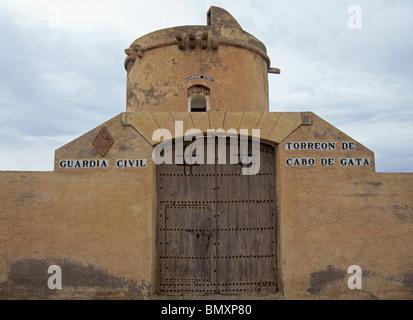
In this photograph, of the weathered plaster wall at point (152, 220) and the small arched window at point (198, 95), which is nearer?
Answer: the weathered plaster wall at point (152, 220)

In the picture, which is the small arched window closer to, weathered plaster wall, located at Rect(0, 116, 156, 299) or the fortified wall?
the fortified wall

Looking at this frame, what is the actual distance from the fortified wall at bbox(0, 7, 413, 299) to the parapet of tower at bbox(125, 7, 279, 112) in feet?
12.3

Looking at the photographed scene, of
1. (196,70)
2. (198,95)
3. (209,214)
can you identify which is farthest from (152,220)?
(196,70)

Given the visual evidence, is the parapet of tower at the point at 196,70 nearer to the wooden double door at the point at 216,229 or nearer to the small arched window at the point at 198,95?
the small arched window at the point at 198,95

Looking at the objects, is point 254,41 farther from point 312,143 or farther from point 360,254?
point 360,254

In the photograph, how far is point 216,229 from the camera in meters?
6.92

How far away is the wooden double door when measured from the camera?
6820 mm

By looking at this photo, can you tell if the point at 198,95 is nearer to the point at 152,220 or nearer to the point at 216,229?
the point at 216,229

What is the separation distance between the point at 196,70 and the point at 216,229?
5.27m

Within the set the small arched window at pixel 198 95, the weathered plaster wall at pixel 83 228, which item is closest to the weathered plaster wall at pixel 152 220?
the weathered plaster wall at pixel 83 228

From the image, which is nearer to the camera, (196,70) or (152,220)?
(152,220)

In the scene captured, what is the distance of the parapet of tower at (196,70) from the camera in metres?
10.7

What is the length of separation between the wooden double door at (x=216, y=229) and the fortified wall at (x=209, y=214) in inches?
0.7

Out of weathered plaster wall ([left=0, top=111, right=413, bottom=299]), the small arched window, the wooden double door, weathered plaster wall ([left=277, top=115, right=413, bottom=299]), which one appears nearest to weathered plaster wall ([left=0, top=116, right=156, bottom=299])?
weathered plaster wall ([left=0, top=111, right=413, bottom=299])
